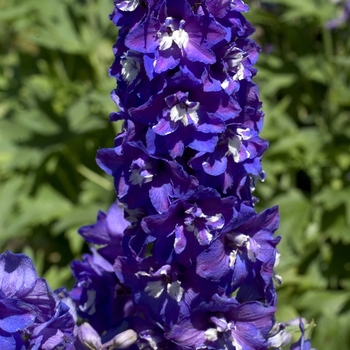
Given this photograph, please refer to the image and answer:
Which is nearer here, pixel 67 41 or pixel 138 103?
pixel 138 103

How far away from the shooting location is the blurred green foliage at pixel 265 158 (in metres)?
3.96

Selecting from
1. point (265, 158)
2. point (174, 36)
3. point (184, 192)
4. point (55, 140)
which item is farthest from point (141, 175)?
point (55, 140)

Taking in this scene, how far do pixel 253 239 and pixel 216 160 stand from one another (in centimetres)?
24

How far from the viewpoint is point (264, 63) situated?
182 inches

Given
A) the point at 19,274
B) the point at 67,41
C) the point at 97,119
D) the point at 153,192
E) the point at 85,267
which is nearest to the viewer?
the point at 19,274

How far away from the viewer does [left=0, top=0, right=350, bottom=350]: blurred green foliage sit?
3.96 m

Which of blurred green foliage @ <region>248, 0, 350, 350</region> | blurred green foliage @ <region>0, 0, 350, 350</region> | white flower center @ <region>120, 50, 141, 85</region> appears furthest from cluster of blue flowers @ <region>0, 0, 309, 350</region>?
blurred green foliage @ <region>248, 0, 350, 350</region>

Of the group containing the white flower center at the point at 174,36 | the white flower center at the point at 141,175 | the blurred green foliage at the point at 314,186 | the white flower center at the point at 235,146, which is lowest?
the blurred green foliage at the point at 314,186

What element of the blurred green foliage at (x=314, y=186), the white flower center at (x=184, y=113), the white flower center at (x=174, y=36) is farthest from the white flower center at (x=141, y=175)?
the blurred green foliage at (x=314, y=186)

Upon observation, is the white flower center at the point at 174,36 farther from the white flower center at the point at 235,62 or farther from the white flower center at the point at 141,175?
the white flower center at the point at 141,175

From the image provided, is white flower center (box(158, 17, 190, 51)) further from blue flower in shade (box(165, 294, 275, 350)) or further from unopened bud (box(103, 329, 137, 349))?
unopened bud (box(103, 329, 137, 349))

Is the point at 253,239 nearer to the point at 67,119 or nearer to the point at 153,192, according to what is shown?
the point at 153,192

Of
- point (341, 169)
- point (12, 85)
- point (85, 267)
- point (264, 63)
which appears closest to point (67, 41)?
point (12, 85)

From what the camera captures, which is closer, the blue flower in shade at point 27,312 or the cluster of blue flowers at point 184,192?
the blue flower in shade at point 27,312
